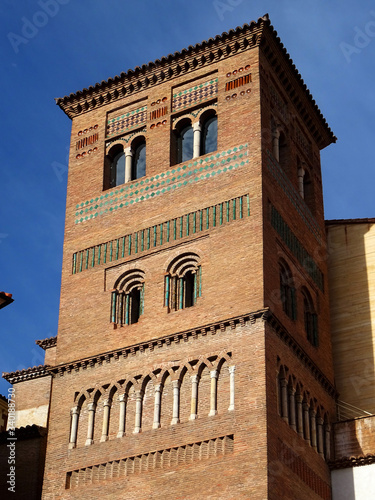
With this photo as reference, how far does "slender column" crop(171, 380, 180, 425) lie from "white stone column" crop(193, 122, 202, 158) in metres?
5.71

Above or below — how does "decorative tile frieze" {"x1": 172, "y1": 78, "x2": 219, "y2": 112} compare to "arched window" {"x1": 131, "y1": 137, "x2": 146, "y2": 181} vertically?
above

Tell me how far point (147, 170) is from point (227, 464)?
7.93m

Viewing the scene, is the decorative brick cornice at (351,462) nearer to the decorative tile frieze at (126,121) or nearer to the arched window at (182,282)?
the arched window at (182,282)

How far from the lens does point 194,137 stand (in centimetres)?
2595

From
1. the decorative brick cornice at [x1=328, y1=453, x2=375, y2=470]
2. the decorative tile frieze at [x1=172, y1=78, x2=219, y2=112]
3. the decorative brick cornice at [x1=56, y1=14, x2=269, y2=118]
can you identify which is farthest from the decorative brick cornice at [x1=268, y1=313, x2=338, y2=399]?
the decorative brick cornice at [x1=56, y1=14, x2=269, y2=118]

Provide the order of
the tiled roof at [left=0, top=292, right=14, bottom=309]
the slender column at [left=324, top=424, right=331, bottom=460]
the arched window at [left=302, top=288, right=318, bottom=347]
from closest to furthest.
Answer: the tiled roof at [left=0, top=292, right=14, bottom=309], the slender column at [left=324, top=424, right=331, bottom=460], the arched window at [left=302, top=288, right=318, bottom=347]

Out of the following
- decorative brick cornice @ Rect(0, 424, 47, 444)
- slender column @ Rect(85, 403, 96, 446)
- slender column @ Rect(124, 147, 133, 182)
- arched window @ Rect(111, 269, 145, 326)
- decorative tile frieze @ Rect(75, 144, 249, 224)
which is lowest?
slender column @ Rect(85, 403, 96, 446)

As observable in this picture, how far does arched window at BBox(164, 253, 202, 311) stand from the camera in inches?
934

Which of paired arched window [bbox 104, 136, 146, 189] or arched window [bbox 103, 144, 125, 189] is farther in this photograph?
arched window [bbox 103, 144, 125, 189]

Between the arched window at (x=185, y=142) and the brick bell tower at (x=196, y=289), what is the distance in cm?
4

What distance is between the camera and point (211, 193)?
80.5 ft

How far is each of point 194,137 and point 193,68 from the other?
2019 mm

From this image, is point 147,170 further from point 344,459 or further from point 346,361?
point 344,459

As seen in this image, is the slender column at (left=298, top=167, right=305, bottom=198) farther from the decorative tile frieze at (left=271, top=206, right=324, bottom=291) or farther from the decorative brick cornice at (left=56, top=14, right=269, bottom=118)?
the decorative brick cornice at (left=56, top=14, right=269, bottom=118)
